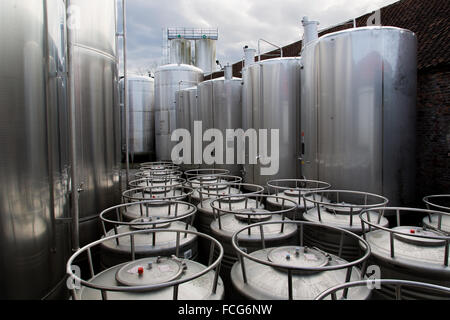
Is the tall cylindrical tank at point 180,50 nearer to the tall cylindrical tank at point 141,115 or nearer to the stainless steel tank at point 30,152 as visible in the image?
the tall cylindrical tank at point 141,115

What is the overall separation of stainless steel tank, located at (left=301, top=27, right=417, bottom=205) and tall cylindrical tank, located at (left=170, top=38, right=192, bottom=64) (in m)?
23.7

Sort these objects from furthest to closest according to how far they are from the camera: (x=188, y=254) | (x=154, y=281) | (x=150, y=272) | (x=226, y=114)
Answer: (x=226, y=114), (x=188, y=254), (x=150, y=272), (x=154, y=281)

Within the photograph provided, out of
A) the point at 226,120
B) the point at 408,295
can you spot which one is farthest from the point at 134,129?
the point at 408,295

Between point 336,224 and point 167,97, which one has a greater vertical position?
point 167,97

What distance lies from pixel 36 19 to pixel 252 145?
20.5ft

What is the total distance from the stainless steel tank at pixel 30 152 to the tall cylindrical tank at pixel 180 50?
84.6 ft

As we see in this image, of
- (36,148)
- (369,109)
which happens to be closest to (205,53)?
(369,109)

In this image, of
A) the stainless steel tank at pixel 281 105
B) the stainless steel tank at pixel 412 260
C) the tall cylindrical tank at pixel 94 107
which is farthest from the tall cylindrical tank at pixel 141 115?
the stainless steel tank at pixel 412 260

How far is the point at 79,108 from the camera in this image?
5.59 m

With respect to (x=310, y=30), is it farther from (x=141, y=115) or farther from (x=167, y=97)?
(x=141, y=115)

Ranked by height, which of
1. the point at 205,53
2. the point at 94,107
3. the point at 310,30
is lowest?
the point at 94,107

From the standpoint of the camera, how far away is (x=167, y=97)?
15.9m

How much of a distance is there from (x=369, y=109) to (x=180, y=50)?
25269mm

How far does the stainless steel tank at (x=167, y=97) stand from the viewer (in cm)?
1579
